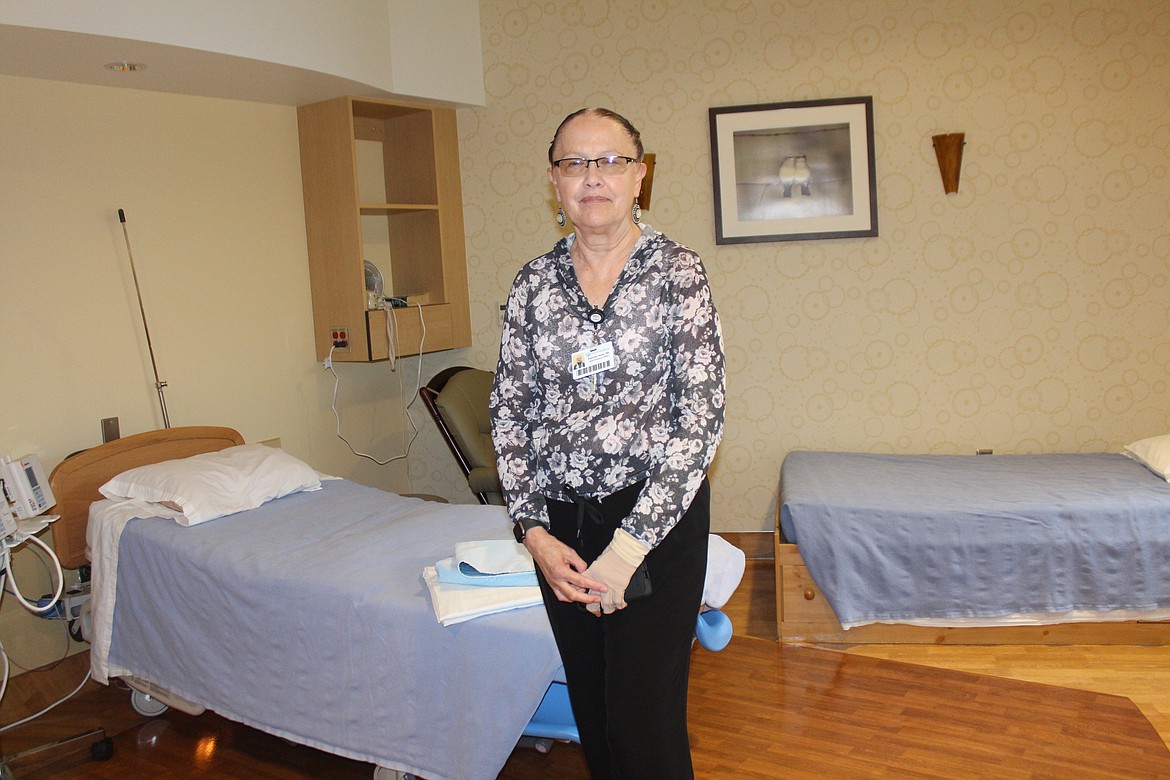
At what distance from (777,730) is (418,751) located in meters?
1.11

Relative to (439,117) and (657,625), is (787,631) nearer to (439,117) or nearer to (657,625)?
(657,625)

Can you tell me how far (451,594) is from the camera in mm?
2264

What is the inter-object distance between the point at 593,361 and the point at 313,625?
4.17 ft

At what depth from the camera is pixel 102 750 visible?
2.77 m

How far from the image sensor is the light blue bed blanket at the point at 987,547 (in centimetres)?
312

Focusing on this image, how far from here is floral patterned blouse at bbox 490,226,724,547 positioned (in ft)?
5.13

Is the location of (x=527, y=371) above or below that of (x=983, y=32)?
below

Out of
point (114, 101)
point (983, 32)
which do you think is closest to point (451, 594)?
point (114, 101)

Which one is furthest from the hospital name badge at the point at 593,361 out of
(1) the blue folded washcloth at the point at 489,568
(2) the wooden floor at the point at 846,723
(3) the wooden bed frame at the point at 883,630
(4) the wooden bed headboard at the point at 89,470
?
(4) the wooden bed headboard at the point at 89,470

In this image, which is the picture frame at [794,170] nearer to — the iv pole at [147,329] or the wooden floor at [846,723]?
the wooden floor at [846,723]

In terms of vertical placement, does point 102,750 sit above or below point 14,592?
below

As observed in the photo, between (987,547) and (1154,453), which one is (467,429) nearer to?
(987,547)

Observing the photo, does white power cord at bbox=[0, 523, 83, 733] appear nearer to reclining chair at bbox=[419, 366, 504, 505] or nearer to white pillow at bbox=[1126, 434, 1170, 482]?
reclining chair at bbox=[419, 366, 504, 505]

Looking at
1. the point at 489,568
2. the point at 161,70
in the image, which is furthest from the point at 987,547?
the point at 161,70
